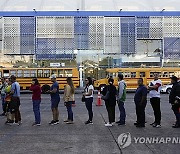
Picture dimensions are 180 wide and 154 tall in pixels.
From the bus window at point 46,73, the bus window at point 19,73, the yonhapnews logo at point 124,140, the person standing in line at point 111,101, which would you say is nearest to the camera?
the yonhapnews logo at point 124,140

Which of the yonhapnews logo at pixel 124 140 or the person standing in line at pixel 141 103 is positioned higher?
the person standing in line at pixel 141 103

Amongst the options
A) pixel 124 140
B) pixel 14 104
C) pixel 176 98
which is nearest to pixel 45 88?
pixel 14 104

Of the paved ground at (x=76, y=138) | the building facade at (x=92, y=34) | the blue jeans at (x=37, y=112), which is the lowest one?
the paved ground at (x=76, y=138)

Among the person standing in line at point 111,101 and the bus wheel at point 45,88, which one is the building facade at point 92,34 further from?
the person standing in line at point 111,101

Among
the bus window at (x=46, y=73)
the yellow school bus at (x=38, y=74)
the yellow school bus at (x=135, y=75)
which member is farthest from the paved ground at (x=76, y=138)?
the bus window at (x=46, y=73)

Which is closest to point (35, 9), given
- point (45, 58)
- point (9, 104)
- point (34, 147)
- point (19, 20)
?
point (19, 20)

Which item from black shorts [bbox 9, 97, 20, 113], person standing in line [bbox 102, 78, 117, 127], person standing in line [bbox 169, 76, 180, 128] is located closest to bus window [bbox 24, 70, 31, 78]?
black shorts [bbox 9, 97, 20, 113]

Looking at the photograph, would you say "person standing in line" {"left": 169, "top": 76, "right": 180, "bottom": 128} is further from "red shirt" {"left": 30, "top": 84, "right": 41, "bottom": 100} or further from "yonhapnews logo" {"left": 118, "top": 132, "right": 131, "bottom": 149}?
"red shirt" {"left": 30, "top": 84, "right": 41, "bottom": 100}

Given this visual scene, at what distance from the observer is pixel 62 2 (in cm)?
5284

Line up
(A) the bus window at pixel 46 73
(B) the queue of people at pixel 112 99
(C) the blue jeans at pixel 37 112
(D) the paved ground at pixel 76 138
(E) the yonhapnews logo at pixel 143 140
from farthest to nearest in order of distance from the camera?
(A) the bus window at pixel 46 73 → (C) the blue jeans at pixel 37 112 → (B) the queue of people at pixel 112 99 → (E) the yonhapnews logo at pixel 143 140 → (D) the paved ground at pixel 76 138

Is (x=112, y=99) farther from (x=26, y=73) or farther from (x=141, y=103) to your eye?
(x=26, y=73)

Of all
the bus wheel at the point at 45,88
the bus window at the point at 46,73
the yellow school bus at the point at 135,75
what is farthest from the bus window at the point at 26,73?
the yellow school bus at the point at 135,75

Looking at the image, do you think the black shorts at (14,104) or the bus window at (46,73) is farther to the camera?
the bus window at (46,73)

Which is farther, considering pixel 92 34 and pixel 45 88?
pixel 92 34
